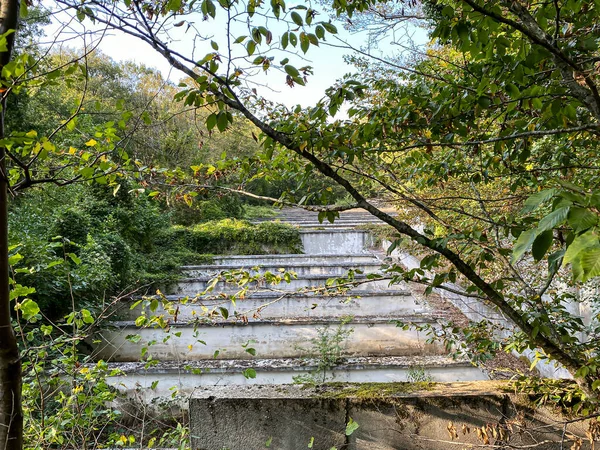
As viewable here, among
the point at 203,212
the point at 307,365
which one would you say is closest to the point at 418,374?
the point at 307,365

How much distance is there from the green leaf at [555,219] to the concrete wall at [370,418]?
4.76 feet

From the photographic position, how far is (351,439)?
181 centimetres

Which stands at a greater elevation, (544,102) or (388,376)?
(544,102)

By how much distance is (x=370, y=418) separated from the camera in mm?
1803

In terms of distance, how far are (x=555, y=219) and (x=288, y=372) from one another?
154 inches

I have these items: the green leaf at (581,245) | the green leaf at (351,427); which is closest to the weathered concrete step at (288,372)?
the green leaf at (351,427)

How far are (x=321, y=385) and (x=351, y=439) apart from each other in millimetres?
298

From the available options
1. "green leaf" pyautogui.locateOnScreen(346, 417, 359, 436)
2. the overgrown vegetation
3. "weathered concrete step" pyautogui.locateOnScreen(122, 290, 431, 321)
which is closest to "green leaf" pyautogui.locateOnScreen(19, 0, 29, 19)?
the overgrown vegetation

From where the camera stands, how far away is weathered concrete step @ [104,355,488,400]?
389 cm

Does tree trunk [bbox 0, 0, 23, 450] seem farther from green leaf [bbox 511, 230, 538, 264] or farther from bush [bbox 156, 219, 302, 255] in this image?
bush [bbox 156, 219, 302, 255]

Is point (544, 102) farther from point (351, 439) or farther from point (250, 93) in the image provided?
point (351, 439)

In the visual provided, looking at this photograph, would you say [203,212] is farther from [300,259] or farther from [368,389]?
[368,389]

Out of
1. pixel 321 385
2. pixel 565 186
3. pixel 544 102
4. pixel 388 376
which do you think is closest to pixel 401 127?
pixel 544 102

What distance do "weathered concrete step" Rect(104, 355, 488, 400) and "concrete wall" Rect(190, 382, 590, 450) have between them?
2136 millimetres
